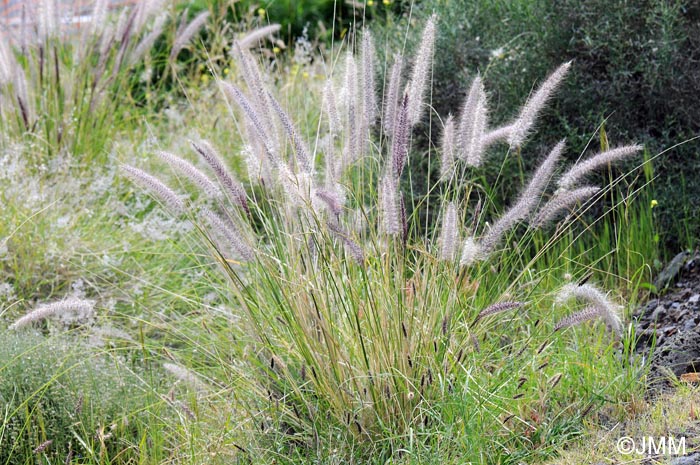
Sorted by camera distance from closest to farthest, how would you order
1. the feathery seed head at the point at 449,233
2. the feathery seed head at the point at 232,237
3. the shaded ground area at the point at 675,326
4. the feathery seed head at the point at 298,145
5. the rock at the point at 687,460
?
the rock at the point at 687,460 → the feathery seed head at the point at 449,233 → the feathery seed head at the point at 232,237 → the feathery seed head at the point at 298,145 → the shaded ground area at the point at 675,326

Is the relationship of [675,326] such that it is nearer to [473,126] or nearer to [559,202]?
[559,202]

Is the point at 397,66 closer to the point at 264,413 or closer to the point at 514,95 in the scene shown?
the point at 264,413

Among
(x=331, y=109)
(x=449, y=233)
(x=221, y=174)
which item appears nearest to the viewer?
(x=449, y=233)

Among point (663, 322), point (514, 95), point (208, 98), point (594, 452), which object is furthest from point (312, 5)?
point (594, 452)

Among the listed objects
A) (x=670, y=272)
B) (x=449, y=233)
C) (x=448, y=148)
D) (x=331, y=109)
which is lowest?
(x=670, y=272)

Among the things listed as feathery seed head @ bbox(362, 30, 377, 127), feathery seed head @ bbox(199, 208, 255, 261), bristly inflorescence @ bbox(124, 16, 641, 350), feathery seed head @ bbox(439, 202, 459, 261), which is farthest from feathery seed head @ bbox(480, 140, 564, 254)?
feathery seed head @ bbox(199, 208, 255, 261)

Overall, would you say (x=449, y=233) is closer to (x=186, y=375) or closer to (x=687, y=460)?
(x=687, y=460)

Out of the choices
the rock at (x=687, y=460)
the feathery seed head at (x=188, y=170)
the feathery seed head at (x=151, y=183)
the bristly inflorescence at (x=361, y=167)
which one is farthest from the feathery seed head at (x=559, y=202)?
the feathery seed head at (x=151, y=183)

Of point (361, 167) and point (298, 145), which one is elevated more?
point (298, 145)

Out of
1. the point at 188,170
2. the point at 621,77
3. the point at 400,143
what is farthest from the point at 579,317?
the point at 621,77

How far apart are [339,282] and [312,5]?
6.31m

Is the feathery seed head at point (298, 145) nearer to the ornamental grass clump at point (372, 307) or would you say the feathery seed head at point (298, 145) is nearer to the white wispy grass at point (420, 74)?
the ornamental grass clump at point (372, 307)

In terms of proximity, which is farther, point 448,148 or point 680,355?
point 680,355

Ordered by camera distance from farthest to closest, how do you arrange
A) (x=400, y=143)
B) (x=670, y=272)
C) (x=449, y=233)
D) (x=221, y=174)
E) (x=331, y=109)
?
(x=670, y=272), (x=331, y=109), (x=221, y=174), (x=400, y=143), (x=449, y=233)
